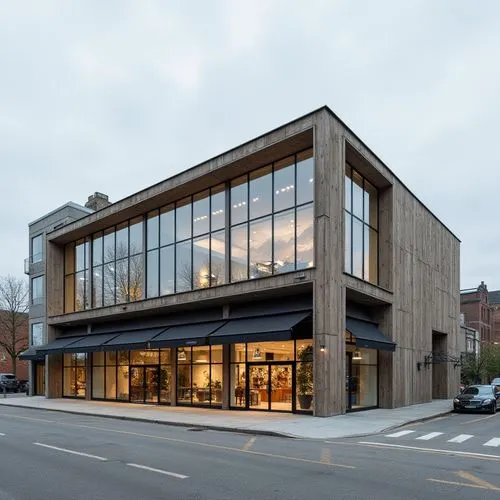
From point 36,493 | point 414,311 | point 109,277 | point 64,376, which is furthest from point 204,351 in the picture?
point 36,493

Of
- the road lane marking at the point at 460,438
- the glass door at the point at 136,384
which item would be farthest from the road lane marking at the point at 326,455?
the glass door at the point at 136,384

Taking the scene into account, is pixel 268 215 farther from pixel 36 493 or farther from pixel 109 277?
pixel 36 493

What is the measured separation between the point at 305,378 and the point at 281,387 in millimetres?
1602

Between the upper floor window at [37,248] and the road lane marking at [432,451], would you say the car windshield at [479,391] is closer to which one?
the road lane marking at [432,451]

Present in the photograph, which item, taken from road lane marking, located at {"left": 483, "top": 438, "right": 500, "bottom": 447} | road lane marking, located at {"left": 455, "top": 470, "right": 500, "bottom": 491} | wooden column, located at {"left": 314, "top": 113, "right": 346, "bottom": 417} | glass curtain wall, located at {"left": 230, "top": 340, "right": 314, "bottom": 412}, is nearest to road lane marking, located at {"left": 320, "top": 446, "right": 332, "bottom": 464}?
road lane marking, located at {"left": 455, "top": 470, "right": 500, "bottom": 491}

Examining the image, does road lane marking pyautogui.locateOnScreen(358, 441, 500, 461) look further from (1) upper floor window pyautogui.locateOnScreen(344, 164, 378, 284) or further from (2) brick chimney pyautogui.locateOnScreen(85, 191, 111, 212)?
(2) brick chimney pyautogui.locateOnScreen(85, 191, 111, 212)

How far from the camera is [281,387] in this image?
24.9 m

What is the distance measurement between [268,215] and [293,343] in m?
6.22

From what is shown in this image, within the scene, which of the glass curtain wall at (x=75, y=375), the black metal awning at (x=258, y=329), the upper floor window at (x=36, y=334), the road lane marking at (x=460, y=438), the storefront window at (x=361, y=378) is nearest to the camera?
the road lane marking at (x=460, y=438)

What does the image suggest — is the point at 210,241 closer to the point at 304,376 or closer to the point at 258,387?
the point at 258,387

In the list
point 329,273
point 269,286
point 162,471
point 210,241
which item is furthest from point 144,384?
point 162,471

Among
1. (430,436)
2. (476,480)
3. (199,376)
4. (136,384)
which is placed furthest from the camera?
(136,384)

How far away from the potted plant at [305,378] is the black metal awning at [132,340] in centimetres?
901

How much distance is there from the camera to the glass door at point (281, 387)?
24562 millimetres
